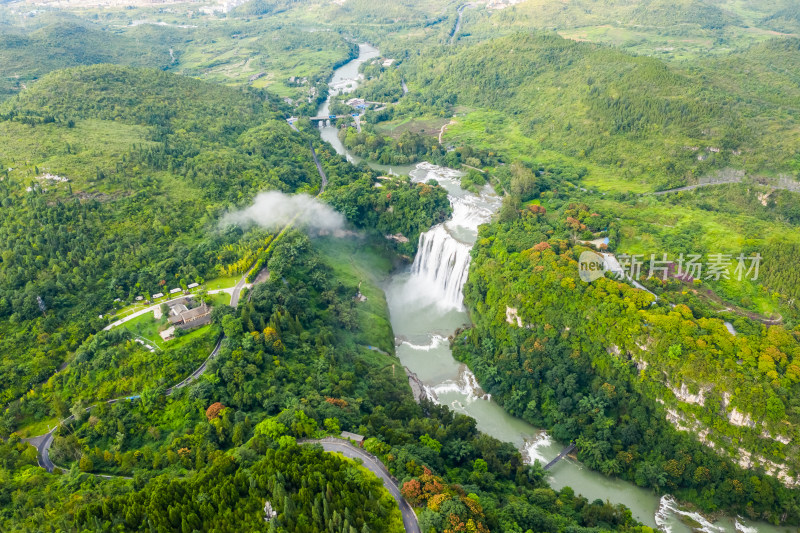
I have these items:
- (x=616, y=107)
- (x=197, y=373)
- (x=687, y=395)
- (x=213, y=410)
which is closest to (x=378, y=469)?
(x=213, y=410)

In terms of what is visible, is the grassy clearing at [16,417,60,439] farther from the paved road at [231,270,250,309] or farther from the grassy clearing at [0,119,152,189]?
the grassy clearing at [0,119,152,189]

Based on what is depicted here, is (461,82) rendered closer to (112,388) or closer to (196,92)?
(196,92)

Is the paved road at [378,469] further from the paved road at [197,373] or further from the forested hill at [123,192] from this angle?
the forested hill at [123,192]

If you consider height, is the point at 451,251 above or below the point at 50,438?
above

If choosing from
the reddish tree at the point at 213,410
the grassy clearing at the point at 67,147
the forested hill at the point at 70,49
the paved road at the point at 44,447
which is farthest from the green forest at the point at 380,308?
the forested hill at the point at 70,49

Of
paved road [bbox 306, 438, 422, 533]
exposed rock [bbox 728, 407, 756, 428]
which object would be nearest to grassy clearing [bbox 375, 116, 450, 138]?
exposed rock [bbox 728, 407, 756, 428]

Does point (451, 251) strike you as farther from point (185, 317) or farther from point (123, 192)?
point (123, 192)
